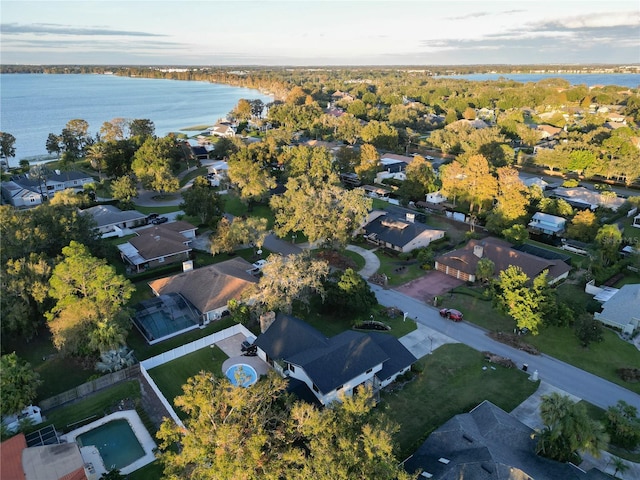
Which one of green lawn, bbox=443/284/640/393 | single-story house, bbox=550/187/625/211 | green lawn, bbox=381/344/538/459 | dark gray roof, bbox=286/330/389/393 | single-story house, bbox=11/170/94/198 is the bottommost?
green lawn, bbox=443/284/640/393

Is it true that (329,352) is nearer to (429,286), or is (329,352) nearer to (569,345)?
(429,286)

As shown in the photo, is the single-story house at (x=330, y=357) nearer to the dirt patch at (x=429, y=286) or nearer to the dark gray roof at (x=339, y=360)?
the dark gray roof at (x=339, y=360)

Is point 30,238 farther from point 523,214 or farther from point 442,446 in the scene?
point 523,214

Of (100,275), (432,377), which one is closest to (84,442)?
(100,275)

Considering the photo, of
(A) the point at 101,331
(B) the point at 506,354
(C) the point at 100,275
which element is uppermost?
(C) the point at 100,275

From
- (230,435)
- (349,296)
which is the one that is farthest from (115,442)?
(349,296)

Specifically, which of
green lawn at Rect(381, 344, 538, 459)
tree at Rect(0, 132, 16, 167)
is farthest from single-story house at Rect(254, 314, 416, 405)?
tree at Rect(0, 132, 16, 167)

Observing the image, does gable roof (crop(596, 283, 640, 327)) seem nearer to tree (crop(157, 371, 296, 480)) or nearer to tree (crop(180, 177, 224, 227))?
tree (crop(157, 371, 296, 480))
